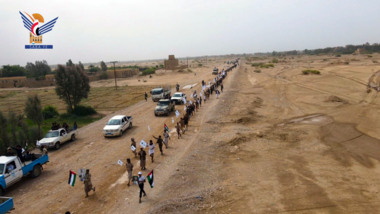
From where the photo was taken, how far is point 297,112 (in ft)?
96.4

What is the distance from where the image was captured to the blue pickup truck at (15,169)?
12.7 metres

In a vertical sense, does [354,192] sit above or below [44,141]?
below

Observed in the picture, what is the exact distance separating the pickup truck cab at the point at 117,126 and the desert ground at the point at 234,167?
0.68 meters

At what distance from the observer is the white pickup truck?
19094 millimetres

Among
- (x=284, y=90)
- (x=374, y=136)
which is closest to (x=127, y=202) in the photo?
(x=374, y=136)

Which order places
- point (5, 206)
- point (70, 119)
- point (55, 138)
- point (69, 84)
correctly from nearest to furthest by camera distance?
point (5, 206), point (55, 138), point (70, 119), point (69, 84)

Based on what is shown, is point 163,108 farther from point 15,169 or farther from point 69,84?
point 15,169

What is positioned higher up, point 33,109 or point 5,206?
point 33,109

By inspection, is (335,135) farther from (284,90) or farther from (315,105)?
(284,90)

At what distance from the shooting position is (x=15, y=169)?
13.4 m

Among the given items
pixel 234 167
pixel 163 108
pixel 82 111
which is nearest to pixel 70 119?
pixel 82 111

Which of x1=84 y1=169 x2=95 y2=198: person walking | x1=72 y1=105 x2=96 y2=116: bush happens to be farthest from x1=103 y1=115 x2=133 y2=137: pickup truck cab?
x1=72 y1=105 x2=96 y2=116: bush

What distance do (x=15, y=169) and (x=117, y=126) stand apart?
9.11 metres

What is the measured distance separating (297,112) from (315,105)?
15.4 ft
